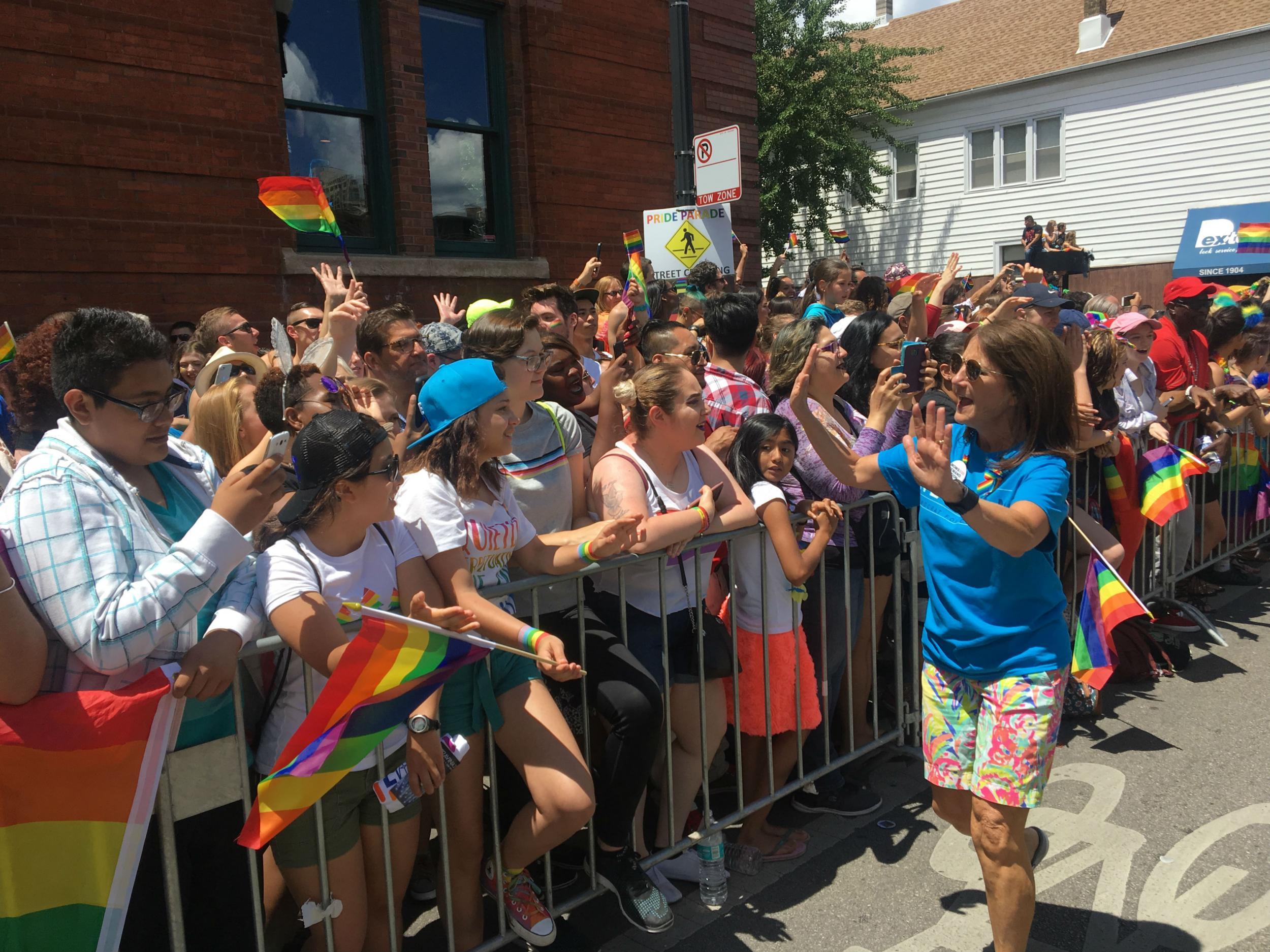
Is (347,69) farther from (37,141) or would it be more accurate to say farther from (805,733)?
(805,733)

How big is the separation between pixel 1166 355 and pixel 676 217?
3838 millimetres

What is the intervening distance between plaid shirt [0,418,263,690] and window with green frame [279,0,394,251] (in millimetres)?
6212

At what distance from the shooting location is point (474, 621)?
2.62 m

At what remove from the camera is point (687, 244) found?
7680 millimetres

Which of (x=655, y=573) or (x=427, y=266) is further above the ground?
(x=427, y=266)

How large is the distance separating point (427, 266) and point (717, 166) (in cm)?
269

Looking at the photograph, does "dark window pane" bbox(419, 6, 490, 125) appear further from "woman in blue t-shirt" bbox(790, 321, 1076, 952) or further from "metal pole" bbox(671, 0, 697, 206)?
"woman in blue t-shirt" bbox(790, 321, 1076, 952)

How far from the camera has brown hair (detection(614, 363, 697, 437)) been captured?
12.0ft

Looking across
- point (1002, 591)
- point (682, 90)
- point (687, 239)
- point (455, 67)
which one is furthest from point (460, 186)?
point (1002, 591)

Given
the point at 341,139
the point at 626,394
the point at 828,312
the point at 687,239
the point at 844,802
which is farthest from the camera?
the point at 341,139

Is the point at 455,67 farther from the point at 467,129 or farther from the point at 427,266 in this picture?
the point at 427,266

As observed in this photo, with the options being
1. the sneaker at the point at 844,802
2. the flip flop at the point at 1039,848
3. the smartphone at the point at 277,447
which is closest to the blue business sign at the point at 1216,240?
the sneaker at the point at 844,802

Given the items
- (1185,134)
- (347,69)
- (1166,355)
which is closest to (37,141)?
(347,69)

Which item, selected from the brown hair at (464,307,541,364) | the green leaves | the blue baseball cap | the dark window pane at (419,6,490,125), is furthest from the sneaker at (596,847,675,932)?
the green leaves
